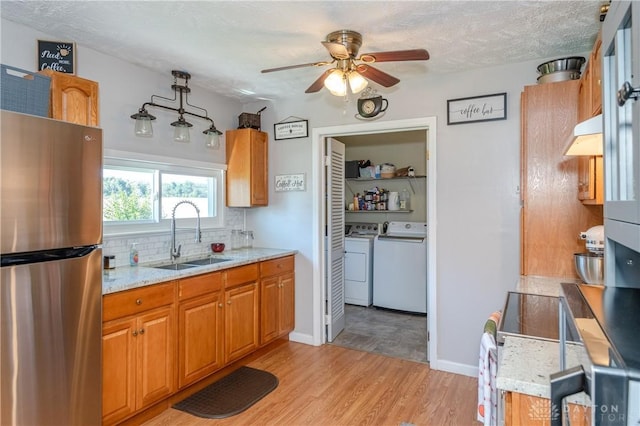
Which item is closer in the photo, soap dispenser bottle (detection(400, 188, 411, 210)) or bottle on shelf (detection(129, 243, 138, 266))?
bottle on shelf (detection(129, 243, 138, 266))

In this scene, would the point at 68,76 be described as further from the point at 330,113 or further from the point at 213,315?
the point at 330,113

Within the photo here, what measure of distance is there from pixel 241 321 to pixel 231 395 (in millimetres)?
591

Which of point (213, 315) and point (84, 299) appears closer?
point (84, 299)

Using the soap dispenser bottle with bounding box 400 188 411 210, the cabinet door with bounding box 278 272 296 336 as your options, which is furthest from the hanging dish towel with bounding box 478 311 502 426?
the soap dispenser bottle with bounding box 400 188 411 210

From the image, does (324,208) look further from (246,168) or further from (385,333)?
(385,333)

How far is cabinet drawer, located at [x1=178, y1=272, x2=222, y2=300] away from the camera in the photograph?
253 cm

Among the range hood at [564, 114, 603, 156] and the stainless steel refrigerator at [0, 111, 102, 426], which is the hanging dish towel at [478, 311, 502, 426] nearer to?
the range hood at [564, 114, 603, 156]

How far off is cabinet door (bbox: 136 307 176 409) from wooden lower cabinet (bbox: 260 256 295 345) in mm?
964

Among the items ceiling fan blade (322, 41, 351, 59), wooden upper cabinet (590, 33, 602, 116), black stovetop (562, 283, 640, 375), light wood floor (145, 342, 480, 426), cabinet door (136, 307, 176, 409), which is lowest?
light wood floor (145, 342, 480, 426)

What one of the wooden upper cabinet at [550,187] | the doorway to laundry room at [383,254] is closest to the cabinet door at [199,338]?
the doorway to laundry room at [383,254]

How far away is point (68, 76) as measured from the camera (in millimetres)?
2143

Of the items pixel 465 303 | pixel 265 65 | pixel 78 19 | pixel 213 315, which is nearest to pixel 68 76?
pixel 78 19

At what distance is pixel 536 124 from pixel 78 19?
2810mm

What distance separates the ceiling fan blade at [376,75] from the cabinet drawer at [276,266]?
1834 mm
